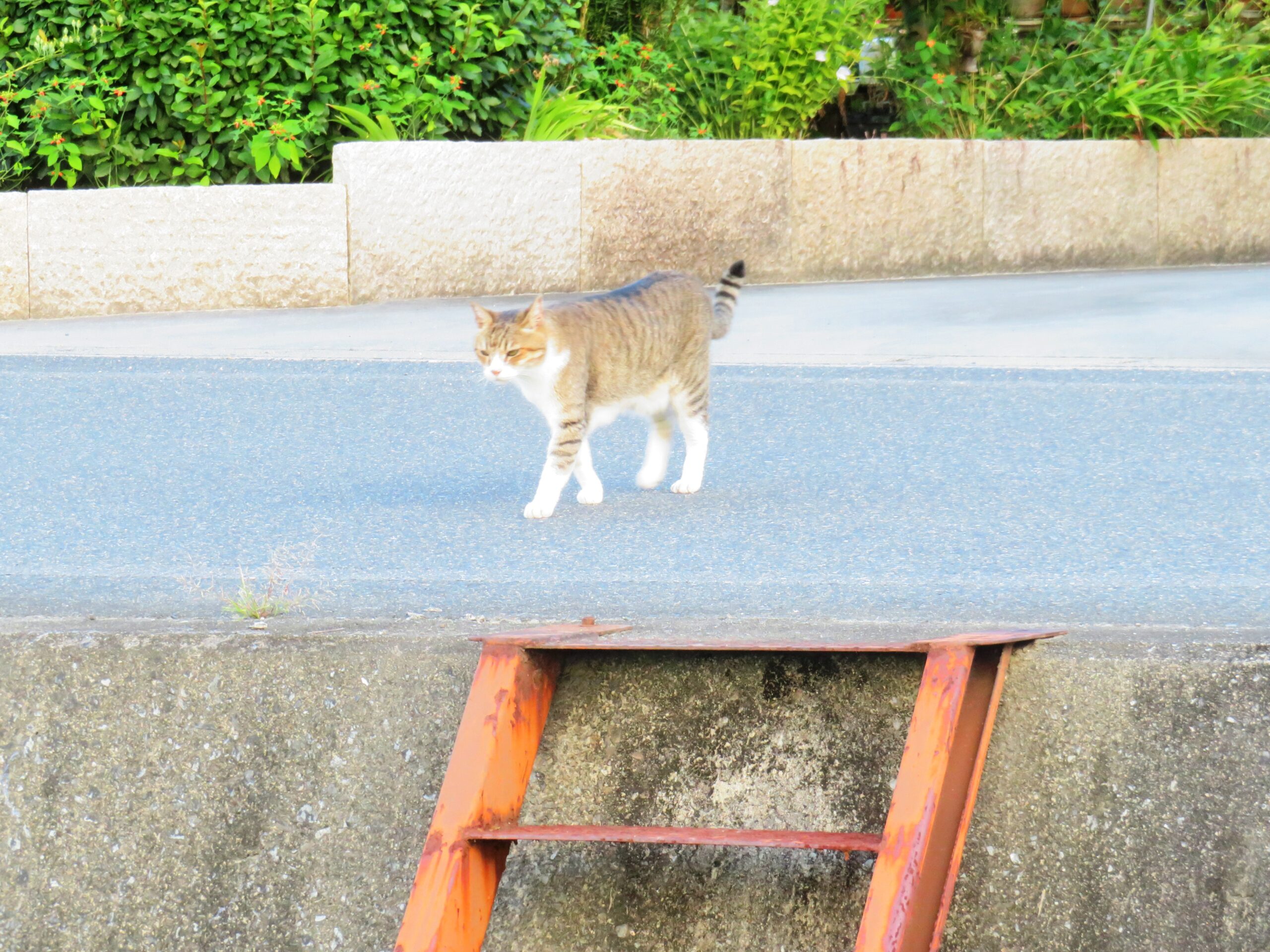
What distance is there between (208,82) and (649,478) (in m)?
5.59

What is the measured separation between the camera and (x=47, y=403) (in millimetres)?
7254

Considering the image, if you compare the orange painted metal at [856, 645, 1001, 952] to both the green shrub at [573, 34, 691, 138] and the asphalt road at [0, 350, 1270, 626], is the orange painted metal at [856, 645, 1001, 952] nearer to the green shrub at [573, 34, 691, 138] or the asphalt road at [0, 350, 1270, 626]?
the asphalt road at [0, 350, 1270, 626]

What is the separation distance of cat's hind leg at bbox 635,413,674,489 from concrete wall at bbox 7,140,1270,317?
14.5 ft

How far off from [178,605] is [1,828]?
0.80 metres

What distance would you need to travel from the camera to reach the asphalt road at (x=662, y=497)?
429 centimetres

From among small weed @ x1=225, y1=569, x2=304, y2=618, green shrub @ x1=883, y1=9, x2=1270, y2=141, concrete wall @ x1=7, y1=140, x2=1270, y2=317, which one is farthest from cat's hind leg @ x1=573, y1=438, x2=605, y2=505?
green shrub @ x1=883, y1=9, x2=1270, y2=141

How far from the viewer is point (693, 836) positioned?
2.74 meters

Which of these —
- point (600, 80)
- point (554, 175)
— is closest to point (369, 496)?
point (554, 175)

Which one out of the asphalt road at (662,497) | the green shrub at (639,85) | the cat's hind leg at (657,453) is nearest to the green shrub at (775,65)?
the green shrub at (639,85)

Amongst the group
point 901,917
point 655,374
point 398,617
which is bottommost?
point 655,374

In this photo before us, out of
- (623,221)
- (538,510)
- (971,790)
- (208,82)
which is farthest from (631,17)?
(971,790)

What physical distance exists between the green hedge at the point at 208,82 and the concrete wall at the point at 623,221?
530mm

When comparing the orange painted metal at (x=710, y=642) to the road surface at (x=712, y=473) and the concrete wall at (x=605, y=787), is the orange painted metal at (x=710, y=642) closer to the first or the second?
the concrete wall at (x=605, y=787)

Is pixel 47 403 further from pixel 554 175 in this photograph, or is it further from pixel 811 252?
pixel 811 252
